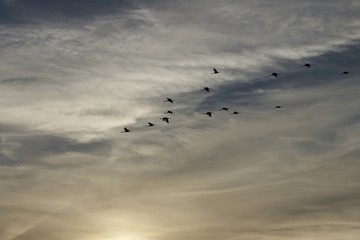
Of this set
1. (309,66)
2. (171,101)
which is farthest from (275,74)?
(171,101)

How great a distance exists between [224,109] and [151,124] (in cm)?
2178

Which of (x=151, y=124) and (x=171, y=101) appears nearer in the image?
(x=171, y=101)

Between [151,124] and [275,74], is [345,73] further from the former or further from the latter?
[151,124]

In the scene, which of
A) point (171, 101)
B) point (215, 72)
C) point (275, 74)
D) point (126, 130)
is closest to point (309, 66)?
point (275, 74)

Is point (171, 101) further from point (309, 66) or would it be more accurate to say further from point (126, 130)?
point (309, 66)

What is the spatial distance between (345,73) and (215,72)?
34.2m

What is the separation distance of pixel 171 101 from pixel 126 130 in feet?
59.6

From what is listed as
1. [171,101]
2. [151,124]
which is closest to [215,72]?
[171,101]

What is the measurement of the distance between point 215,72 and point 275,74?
1681 centimetres

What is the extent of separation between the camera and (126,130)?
183 m

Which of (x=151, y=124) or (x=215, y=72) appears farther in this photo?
(x=151, y=124)

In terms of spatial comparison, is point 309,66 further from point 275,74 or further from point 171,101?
point 171,101

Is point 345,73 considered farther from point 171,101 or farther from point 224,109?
point 171,101

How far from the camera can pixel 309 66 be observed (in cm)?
16838
